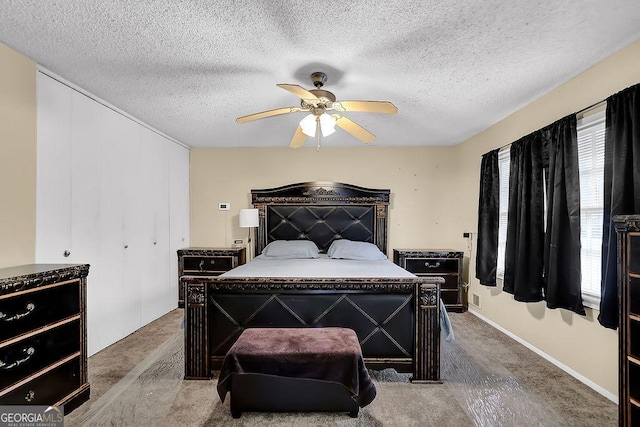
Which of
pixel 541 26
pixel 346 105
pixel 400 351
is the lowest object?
pixel 400 351

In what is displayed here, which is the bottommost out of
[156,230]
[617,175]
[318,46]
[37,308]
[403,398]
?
[403,398]

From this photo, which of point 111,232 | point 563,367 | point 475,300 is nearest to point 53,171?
point 111,232

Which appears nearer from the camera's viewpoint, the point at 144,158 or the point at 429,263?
the point at 144,158

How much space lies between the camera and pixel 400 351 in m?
2.36

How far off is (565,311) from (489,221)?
4.24ft

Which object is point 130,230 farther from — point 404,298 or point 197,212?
point 404,298

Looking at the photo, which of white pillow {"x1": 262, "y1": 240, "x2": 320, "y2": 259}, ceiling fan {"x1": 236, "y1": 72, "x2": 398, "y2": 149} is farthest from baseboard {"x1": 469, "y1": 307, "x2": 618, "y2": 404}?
ceiling fan {"x1": 236, "y1": 72, "x2": 398, "y2": 149}

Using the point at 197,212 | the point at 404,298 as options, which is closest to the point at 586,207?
the point at 404,298

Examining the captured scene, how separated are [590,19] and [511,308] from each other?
272 cm

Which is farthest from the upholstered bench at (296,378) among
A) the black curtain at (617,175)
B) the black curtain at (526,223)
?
the black curtain at (526,223)

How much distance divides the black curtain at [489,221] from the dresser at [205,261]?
10.7ft

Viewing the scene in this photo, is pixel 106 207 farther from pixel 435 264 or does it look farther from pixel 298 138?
pixel 435 264

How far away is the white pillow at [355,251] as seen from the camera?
3.88m

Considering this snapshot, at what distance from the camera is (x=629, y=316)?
149 cm
